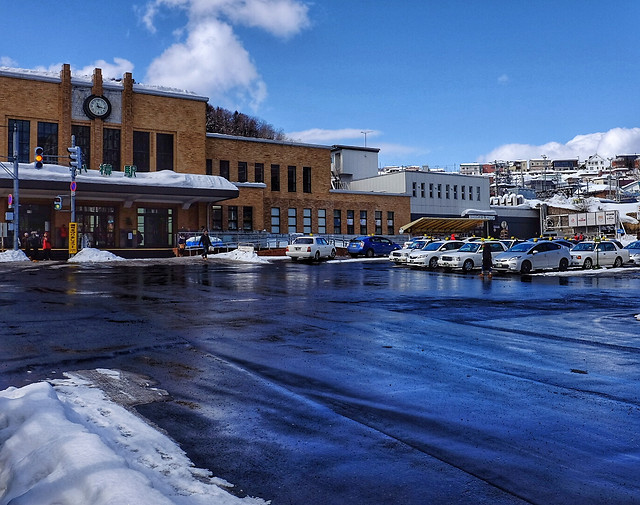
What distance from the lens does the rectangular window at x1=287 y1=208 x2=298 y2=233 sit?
5372cm

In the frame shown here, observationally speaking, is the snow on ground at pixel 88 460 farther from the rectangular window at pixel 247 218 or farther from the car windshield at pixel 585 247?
the rectangular window at pixel 247 218

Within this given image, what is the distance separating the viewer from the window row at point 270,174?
50406mm

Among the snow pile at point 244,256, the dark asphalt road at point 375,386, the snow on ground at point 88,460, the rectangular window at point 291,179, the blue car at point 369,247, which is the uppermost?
the rectangular window at point 291,179

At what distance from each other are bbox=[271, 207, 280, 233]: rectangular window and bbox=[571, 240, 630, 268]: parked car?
89.9 ft

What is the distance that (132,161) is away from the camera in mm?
43781

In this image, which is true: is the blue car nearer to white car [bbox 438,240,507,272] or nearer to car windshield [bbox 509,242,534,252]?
white car [bbox 438,240,507,272]

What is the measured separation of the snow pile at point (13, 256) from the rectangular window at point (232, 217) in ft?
60.6

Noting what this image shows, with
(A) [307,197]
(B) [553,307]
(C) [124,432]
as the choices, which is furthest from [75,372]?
(A) [307,197]

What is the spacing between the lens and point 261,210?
49.9 metres

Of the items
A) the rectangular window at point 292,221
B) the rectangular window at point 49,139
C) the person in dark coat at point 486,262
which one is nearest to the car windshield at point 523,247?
the person in dark coat at point 486,262

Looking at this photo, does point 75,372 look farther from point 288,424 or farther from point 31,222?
point 31,222

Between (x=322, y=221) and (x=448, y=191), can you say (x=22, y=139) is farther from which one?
(x=448, y=191)

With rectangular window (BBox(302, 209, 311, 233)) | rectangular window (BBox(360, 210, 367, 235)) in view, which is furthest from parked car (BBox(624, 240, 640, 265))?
rectangular window (BBox(302, 209, 311, 233))

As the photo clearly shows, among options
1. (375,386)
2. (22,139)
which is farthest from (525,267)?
(22,139)
